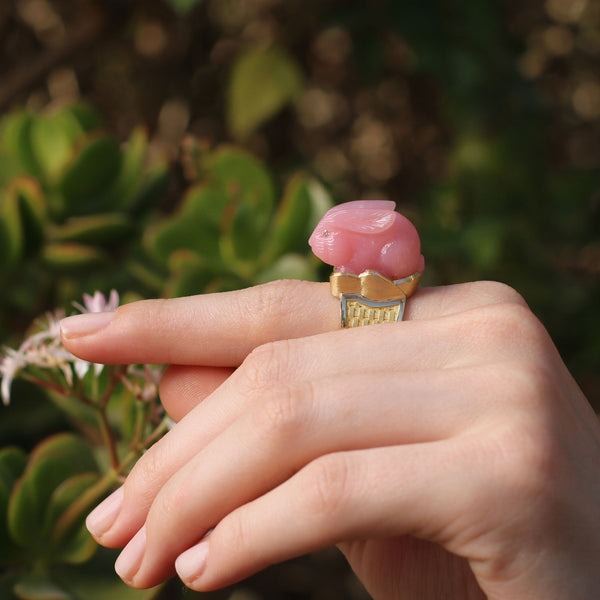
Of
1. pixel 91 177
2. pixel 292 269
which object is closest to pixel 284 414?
pixel 292 269

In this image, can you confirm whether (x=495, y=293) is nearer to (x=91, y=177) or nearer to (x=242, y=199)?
(x=242, y=199)

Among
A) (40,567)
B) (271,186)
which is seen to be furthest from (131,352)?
(271,186)

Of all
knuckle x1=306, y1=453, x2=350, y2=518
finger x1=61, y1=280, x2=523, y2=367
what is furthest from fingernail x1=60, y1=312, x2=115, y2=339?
knuckle x1=306, y1=453, x2=350, y2=518

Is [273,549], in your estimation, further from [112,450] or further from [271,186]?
[271,186]

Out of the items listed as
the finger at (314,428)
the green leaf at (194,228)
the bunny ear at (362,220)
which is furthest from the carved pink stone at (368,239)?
the green leaf at (194,228)

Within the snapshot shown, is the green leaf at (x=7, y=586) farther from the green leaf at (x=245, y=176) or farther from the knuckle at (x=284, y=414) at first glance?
the green leaf at (x=245, y=176)

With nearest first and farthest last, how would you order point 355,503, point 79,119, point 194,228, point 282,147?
point 355,503 → point 194,228 → point 79,119 → point 282,147

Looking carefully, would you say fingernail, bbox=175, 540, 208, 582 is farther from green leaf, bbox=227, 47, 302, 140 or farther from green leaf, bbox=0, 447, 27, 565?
green leaf, bbox=227, 47, 302, 140
